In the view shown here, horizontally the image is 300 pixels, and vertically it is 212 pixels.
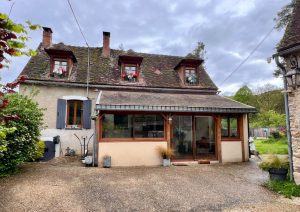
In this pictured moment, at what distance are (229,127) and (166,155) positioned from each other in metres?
3.70

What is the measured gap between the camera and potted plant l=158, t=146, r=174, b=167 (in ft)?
31.5

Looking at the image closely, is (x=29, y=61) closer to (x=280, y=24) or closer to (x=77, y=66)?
(x=77, y=66)

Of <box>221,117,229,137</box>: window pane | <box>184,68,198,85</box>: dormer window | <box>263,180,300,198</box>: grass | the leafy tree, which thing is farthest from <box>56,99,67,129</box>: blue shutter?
the leafy tree

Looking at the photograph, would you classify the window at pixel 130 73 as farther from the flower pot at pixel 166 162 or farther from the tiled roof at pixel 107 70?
the flower pot at pixel 166 162

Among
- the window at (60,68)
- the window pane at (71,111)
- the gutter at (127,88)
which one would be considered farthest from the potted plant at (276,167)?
the window at (60,68)

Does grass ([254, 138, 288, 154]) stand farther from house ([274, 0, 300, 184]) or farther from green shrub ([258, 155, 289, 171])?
house ([274, 0, 300, 184])

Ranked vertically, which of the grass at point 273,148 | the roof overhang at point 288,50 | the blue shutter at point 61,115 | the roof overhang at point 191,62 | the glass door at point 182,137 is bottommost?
the grass at point 273,148

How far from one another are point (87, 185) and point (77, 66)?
8.79m

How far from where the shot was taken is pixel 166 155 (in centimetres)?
965

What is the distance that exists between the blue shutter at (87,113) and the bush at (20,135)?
3.36 meters

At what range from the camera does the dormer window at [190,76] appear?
13977mm

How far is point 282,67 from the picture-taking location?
6.82 meters

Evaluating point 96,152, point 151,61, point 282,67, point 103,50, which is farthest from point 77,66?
point 282,67

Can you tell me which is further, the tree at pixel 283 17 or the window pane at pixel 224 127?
the tree at pixel 283 17
